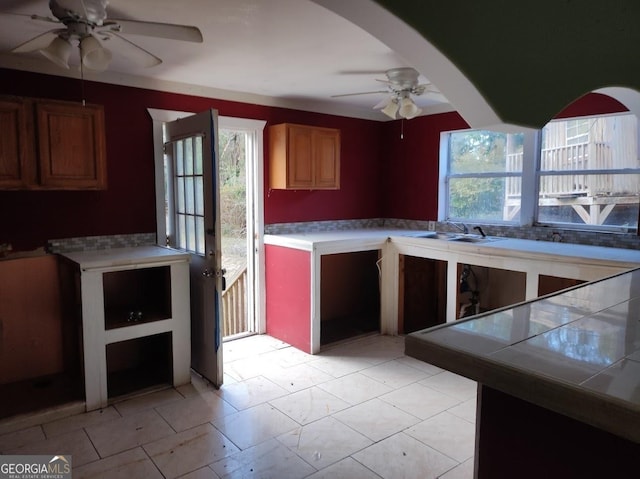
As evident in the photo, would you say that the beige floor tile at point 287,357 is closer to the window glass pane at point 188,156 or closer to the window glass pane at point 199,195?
the window glass pane at point 199,195

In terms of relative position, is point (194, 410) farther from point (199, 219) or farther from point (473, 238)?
point (473, 238)

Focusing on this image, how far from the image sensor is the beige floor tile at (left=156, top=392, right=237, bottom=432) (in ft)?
9.13

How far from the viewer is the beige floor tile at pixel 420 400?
2926mm

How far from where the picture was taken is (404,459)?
239 centimetres

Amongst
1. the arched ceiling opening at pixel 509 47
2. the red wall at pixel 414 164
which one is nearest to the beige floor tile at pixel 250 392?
the arched ceiling opening at pixel 509 47

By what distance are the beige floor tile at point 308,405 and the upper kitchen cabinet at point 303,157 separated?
1899 mm

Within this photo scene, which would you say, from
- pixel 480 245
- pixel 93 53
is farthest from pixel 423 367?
pixel 93 53

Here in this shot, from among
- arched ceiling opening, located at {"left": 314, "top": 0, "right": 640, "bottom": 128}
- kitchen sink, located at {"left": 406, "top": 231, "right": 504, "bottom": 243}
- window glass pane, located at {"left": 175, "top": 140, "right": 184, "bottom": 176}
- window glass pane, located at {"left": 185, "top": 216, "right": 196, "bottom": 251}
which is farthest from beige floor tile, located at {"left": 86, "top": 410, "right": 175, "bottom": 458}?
kitchen sink, located at {"left": 406, "top": 231, "right": 504, "bottom": 243}

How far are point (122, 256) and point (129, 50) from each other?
1314mm

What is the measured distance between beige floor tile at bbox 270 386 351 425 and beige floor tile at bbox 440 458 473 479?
33.0 inches

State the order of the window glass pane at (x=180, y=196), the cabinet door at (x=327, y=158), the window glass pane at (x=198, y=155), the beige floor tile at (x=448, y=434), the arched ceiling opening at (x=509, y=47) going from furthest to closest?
the cabinet door at (x=327, y=158), the window glass pane at (x=180, y=196), the window glass pane at (x=198, y=155), the beige floor tile at (x=448, y=434), the arched ceiling opening at (x=509, y=47)

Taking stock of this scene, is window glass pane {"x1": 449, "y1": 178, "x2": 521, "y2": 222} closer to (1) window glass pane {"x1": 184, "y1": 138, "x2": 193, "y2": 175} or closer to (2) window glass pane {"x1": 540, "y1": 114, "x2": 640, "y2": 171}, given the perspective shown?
(2) window glass pane {"x1": 540, "y1": 114, "x2": 640, "y2": 171}

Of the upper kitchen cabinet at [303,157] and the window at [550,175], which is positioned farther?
the upper kitchen cabinet at [303,157]

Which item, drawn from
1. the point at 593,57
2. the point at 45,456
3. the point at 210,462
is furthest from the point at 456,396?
the point at 45,456
